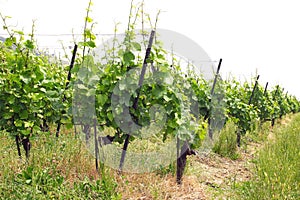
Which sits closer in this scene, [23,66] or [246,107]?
[23,66]

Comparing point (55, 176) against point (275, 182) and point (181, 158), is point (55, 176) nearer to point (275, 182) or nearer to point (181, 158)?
point (181, 158)

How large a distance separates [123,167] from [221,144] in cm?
303

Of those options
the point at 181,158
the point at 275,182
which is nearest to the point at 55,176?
the point at 181,158

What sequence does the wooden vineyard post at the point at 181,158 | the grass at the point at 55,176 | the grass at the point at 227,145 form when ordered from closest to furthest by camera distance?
the grass at the point at 55,176 < the wooden vineyard post at the point at 181,158 < the grass at the point at 227,145

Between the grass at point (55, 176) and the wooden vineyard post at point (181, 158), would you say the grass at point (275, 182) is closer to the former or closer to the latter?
the wooden vineyard post at point (181, 158)

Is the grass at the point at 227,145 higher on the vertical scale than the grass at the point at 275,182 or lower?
lower

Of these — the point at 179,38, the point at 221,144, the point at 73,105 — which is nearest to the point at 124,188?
the point at 73,105

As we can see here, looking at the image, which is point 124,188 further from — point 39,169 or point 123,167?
point 39,169

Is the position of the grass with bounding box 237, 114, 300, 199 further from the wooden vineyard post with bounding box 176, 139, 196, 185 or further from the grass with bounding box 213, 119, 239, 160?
the grass with bounding box 213, 119, 239, 160

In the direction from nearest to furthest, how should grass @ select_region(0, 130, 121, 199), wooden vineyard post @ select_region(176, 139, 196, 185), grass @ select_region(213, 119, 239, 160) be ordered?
Answer: 1. grass @ select_region(0, 130, 121, 199)
2. wooden vineyard post @ select_region(176, 139, 196, 185)
3. grass @ select_region(213, 119, 239, 160)

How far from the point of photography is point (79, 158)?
12.0ft

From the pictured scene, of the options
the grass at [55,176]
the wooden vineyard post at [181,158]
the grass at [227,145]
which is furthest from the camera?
Answer: the grass at [227,145]

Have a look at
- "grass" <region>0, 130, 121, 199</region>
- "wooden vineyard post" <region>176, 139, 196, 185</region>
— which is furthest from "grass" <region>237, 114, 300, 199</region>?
A: "grass" <region>0, 130, 121, 199</region>

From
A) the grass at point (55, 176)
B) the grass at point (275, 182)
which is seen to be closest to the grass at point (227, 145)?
the grass at point (275, 182)
